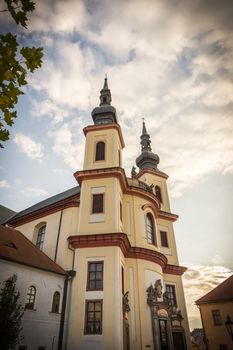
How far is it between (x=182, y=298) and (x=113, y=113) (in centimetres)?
1936

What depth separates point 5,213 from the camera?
31688mm

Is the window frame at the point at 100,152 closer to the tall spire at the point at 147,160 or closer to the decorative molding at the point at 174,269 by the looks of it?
the tall spire at the point at 147,160

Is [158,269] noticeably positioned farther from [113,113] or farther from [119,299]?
[113,113]

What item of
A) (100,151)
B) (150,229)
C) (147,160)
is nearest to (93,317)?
(150,229)

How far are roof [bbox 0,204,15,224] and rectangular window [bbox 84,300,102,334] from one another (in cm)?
1721

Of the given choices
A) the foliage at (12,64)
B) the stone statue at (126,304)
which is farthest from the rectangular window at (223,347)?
the foliage at (12,64)

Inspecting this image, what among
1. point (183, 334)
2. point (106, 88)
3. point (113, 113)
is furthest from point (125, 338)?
point (106, 88)

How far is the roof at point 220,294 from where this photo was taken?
107 feet

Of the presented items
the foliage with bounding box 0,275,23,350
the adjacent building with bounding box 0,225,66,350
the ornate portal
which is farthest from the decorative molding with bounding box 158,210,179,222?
the foliage with bounding box 0,275,23,350

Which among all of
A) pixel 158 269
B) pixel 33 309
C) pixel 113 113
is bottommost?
pixel 33 309

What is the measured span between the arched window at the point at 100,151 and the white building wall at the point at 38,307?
10.9 meters

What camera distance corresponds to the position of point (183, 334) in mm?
22609

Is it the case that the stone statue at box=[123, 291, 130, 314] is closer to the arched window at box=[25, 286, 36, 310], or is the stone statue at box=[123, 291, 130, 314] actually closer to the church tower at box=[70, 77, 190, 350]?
the church tower at box=[70, 77, 190, 350]

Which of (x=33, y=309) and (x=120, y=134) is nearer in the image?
(x=33, y=309)
